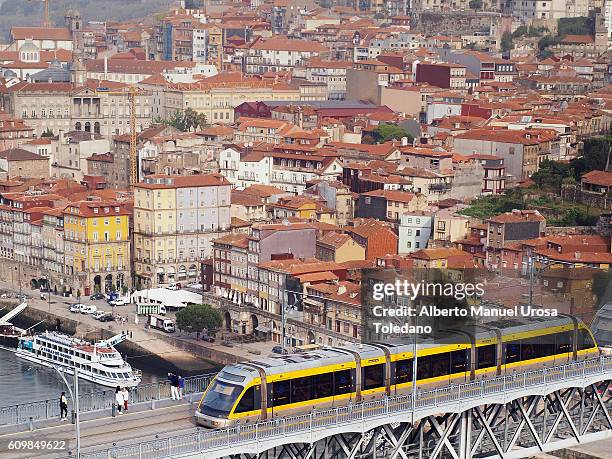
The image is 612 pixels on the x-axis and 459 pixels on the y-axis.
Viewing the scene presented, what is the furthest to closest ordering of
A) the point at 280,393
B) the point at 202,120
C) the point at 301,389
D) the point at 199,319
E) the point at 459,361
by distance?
the point at 202,120 → the point at 199,319 → the point at 459,361 → the point at 301,389 → the point at 280,393

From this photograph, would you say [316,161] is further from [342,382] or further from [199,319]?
[342,382]

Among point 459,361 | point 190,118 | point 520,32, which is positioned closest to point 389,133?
point 190,118

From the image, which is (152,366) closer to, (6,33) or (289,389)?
(289,389)

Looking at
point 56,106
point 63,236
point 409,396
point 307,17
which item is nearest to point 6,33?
point 307,17

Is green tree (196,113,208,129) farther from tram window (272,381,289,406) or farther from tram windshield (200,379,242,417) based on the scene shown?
tram windshield (200,379,242,417)

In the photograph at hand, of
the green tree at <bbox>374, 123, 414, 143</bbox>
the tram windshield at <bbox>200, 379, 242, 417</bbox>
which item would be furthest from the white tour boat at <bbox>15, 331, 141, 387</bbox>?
the green tree at <bbox>374, 123, 414, 143</bbox>

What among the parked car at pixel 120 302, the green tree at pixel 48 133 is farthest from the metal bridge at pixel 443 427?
the green tree at pixel 48 133
